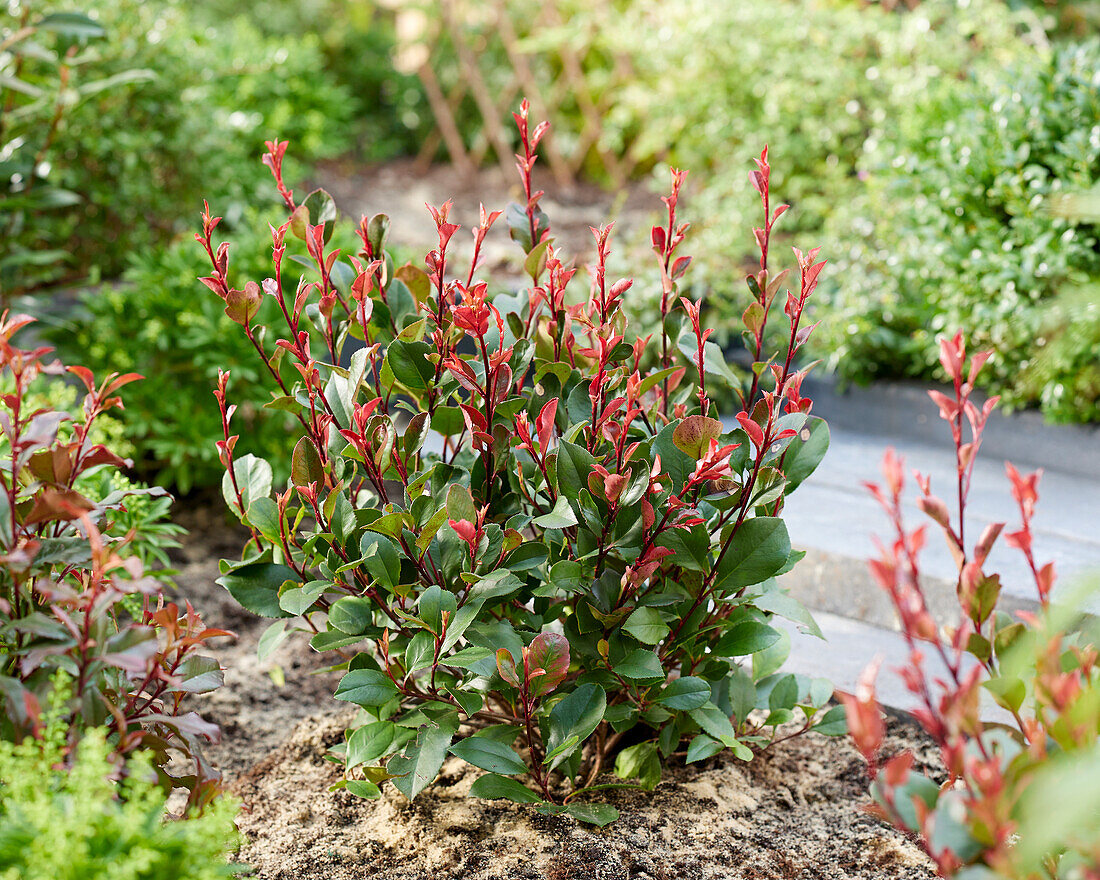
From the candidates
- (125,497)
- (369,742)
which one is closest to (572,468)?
(369,742)

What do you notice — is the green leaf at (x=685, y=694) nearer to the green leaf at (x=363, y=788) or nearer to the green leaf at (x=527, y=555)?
the green leaf at (x=527, y=555)

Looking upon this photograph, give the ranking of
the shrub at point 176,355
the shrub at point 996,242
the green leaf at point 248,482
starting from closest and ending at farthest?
the green leaf at point 248,482
the shrub at point 996,242
the shrub at point 176,355

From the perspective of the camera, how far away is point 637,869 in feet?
4.58

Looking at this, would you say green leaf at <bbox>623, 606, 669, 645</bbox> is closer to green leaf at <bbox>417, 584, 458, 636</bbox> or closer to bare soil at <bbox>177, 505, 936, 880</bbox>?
green leaf at <bbox>417, 584, 458, 636</bbox>

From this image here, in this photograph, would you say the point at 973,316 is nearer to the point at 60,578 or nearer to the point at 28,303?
the point at 60,578

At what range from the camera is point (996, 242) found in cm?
276

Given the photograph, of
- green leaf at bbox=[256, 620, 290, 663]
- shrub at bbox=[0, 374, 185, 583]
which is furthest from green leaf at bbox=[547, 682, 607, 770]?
shrub at bbox=[0, 374, 185, 583]

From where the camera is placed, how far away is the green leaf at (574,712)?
1.35 m

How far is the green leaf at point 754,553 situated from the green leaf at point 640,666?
144 mm

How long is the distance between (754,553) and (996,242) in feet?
6.38

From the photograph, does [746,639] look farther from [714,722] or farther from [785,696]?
[785,696]

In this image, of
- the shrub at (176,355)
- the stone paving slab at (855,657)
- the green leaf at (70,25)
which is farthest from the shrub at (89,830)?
the green leaf at (70,25)

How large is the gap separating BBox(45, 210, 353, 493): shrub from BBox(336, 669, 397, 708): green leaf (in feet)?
5.32

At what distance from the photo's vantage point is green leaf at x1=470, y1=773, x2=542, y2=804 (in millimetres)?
1417
